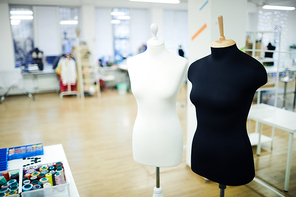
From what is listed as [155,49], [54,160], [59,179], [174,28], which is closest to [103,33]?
[174,28]

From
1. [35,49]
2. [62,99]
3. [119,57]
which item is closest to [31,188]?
[62,99]

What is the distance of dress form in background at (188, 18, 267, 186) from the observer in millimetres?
1517

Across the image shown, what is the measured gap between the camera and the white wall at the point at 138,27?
30.9 ft

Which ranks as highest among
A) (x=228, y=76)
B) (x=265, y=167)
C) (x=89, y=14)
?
(x=89, y=14)

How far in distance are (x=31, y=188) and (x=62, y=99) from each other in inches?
232

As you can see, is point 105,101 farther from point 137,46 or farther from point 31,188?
point 31,188

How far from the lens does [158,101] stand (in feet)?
6.01

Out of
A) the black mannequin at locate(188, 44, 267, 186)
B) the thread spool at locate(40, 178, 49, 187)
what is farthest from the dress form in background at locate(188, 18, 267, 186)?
the thread spool at locate(40, 178, 49, 187)

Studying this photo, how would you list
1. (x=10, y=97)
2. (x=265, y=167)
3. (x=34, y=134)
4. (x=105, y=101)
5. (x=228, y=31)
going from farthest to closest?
1. (x=10, y=97)
2. (x=105, y=101)
3. (x=34, y=134)
4. (x=265, y=167)
5. (x=228, y=31)

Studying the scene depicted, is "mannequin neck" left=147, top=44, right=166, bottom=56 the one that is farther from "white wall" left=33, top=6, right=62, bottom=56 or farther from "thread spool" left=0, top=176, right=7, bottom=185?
"white wall" left=33, top=6, right=62, bottom=56

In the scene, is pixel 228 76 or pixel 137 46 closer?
pixel 228 76

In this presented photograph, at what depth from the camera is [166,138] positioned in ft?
6.14

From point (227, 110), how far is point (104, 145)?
9.22 ft

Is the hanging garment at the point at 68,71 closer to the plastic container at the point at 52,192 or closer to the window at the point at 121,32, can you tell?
the window at the point at 121,32
